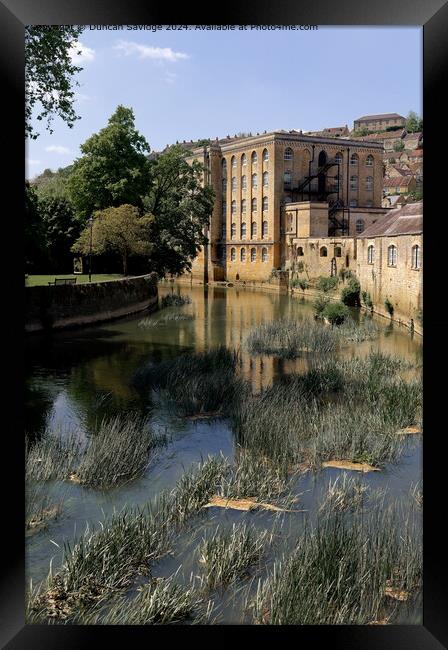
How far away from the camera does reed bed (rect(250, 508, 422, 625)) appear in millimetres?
5094

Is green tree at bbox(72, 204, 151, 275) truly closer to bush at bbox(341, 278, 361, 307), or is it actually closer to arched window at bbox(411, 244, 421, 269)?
bush at bbox(341, 278, 361, 307)

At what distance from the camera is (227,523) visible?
678 cm

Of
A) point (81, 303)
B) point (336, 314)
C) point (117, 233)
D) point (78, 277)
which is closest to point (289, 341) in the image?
point (336, 314)

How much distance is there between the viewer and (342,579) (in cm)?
544

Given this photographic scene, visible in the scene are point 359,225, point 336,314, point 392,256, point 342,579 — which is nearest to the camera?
point 342,579

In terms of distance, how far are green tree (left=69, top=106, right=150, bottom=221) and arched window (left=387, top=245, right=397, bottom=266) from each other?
11528 mm

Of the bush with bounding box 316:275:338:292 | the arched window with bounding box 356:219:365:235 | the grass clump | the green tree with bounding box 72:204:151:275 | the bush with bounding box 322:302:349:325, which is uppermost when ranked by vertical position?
the arched window with bounding box 356:219:365:235

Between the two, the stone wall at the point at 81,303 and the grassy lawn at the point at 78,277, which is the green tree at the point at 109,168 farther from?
the stone wall at the point at 81,303

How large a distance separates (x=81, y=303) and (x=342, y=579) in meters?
18.1

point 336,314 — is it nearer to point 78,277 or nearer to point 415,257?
point 415,257

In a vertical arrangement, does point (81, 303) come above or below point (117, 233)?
below

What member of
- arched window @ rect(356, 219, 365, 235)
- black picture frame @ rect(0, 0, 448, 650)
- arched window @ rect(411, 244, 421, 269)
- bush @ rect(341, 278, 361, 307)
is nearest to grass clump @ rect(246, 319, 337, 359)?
arched window @ rect(411, 244, 421, 269)
